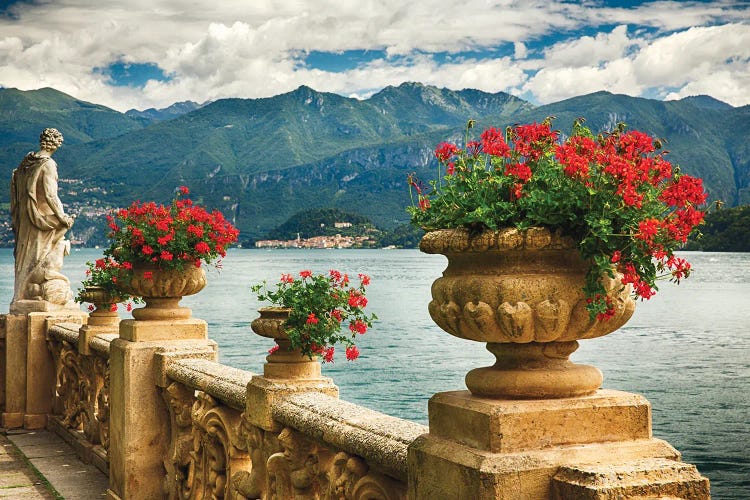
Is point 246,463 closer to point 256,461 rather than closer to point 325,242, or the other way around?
point 256,461

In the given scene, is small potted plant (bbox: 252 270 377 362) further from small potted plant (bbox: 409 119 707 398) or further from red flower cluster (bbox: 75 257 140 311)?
red flower cluster (bbox: 75 257 140 311)

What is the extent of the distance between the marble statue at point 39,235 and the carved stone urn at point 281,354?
6284 millimetres

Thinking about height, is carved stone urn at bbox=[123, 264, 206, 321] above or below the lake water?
above

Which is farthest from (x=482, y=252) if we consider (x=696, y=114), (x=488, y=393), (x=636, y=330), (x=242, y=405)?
(x=696, y=114)

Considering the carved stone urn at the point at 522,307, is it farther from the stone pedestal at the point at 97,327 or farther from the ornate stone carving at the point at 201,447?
the stone pedestal at the point at 97,327

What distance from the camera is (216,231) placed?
21.9 feet

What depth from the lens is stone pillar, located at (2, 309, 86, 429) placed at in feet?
32.4

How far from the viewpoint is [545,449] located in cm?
263

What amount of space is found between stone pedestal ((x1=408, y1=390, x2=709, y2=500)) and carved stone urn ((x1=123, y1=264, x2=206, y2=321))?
13.3 ft

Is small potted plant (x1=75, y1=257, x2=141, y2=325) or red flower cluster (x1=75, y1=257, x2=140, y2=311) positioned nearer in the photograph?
red flower cluster (x1=75, y1=257, x2=140, y2=311)

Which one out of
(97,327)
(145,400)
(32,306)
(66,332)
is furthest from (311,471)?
(32,306)

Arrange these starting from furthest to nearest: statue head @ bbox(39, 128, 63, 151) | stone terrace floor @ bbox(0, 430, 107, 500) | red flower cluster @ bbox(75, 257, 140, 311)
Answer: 1. statue head @ bbox(39, 128, 63, 151)
2. red flower cluster @ bbox(75, 257, 140, 311)
3. stone terrace floor @ bbox(0, 430, 107, 500)

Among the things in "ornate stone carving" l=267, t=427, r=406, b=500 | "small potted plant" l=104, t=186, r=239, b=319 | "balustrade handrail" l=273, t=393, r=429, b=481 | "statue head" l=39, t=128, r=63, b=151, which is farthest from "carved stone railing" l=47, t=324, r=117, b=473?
"balustrade handrail" l=273, t=393, r=429, b=481

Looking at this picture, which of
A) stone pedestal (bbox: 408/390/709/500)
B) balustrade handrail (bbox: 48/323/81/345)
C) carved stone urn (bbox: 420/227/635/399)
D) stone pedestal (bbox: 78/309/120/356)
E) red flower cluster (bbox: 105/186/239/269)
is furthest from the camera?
balustrade handrail (bbox: 48/323/81/345)
